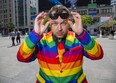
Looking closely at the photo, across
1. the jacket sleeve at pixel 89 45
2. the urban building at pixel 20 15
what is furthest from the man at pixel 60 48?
the urban building at pixel 20 15

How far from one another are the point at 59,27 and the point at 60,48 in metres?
0.22

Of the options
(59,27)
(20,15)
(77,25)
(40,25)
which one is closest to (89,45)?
(77,25)

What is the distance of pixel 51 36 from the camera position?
2.94 metres

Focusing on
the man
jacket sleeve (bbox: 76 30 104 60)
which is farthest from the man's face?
jacket sleeve (bbox: 76 30 104 60)

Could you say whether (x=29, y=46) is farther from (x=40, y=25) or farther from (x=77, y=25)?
(x=77, y=25)

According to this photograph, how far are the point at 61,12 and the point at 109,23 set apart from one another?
204ft

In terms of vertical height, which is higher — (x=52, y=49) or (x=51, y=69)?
(x=52, y=49)

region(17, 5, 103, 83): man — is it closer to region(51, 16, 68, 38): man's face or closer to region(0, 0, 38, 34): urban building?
region(51, 16, 68, 38): man's face

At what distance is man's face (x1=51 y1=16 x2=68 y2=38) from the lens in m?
2.78

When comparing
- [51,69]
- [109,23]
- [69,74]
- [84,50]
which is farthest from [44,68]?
[109,23]

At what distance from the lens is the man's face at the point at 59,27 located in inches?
109

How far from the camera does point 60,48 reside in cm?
285

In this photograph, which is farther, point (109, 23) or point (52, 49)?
point (109, 23)

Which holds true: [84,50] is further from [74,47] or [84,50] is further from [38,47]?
[38,47]
